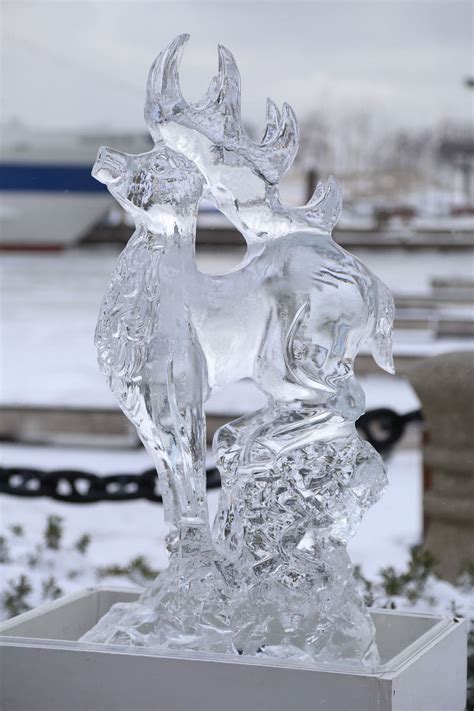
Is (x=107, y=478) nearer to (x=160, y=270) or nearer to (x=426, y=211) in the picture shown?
(x=160, y=270)

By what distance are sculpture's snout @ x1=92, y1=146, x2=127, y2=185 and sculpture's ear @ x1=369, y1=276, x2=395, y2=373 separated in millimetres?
360

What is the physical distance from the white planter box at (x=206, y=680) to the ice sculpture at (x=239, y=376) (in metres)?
0.08

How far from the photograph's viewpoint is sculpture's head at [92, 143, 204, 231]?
144cm

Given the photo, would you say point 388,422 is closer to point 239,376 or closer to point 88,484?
point 88,484

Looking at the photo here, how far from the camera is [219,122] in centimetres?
147

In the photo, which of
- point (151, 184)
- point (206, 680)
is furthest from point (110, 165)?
point (206, 680)

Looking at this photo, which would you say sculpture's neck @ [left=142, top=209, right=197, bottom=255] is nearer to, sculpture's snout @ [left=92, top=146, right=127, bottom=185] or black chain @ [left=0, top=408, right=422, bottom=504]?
sculpture's snout @ [left=92, top=146, right=127, bottom=185]

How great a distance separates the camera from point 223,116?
147 centimetres

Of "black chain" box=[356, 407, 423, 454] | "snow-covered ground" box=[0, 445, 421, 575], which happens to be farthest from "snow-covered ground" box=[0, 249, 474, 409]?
"black chain" box=[356, 407, 423, 454]

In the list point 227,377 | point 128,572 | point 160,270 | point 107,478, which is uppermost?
point 160,270

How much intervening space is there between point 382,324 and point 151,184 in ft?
1.16


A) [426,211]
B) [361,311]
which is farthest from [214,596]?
[426,211]

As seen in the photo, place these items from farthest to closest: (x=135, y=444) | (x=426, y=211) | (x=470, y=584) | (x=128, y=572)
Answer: (x=426, y=211)
(x=135, y=444)
(x=128, y=572)
(x=470, y=584)

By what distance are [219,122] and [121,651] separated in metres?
0.68
